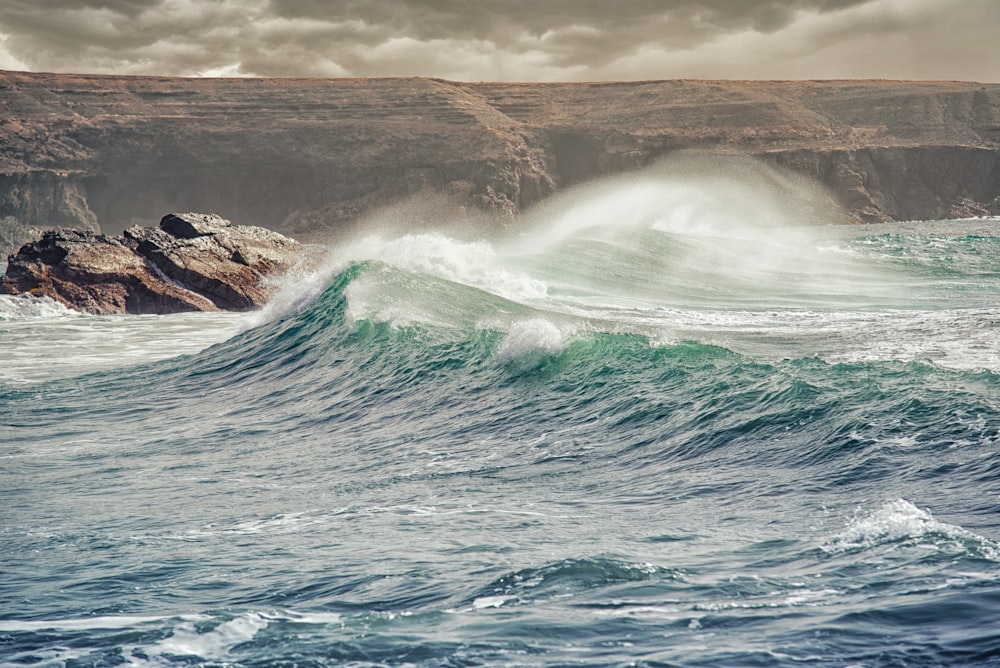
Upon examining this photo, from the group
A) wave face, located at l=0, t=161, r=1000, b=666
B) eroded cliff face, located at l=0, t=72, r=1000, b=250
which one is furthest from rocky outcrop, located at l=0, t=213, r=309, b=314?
eroded cliff face, located at l=0, t=72, r=1000, b=250

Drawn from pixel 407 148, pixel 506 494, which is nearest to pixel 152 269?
pixel 506 494

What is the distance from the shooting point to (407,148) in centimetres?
10525

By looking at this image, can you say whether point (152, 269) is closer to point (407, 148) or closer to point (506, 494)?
point (506, 494)

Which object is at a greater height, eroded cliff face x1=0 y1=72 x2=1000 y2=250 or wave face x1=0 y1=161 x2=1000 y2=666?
eroded cliff face x1=0 y1=72 x2=1000 y2=250

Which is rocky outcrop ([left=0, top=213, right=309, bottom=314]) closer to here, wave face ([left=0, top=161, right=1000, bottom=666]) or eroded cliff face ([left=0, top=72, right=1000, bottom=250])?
wave face ([left=0, top=161, right=1000, bottom=666])

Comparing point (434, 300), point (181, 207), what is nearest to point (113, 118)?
point (181, 207)

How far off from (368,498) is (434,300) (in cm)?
935

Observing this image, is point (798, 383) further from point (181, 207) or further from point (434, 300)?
point (181, 207)

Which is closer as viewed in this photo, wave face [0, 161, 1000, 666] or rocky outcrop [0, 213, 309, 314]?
wave face [0, 161, 1000, 666]

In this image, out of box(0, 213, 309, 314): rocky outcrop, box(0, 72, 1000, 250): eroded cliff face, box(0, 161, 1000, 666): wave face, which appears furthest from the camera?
box(0, 72, 1000, 250): eroded cliff face

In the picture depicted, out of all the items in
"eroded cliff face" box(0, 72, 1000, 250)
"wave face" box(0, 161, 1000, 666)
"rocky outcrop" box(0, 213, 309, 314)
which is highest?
"eroded cliff face" box(0, 72, 1000, 250)

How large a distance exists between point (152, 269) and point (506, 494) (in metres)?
23.3

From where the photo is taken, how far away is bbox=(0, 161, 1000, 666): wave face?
4.34 metres

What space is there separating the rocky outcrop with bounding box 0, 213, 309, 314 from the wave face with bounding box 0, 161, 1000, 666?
1019cm
